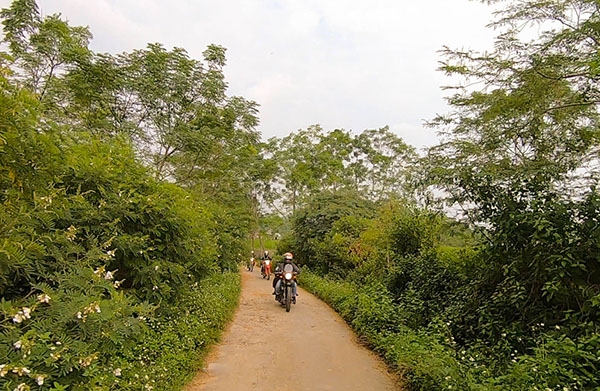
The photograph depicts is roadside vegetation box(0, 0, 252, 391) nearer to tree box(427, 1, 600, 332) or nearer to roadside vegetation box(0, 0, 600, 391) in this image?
roadside vegetation box(0, 0, 600, 391)

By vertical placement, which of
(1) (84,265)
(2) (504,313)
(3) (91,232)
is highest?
(3) (91,232)

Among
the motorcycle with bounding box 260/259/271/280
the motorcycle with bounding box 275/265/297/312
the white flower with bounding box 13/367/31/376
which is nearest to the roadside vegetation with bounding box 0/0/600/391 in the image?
the white flower with bounding box 13/367/31/376

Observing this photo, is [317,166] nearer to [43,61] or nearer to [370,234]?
[370,234]

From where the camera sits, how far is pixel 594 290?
4.90m

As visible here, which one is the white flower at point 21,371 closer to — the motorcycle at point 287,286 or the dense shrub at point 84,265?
the dense shrub at point 84,265

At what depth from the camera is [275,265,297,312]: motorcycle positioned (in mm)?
10312

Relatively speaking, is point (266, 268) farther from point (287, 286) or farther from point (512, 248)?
point (512, 248)

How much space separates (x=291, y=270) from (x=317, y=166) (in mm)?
22134

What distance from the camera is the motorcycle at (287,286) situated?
406 inches

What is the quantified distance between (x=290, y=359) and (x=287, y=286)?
4.47 metres

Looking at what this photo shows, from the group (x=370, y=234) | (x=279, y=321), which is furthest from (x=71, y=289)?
(x=370, y=234)

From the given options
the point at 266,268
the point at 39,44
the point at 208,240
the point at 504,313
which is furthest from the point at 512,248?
the point at 266,268

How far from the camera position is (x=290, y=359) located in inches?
237

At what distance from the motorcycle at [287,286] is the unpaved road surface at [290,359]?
2.72ft
